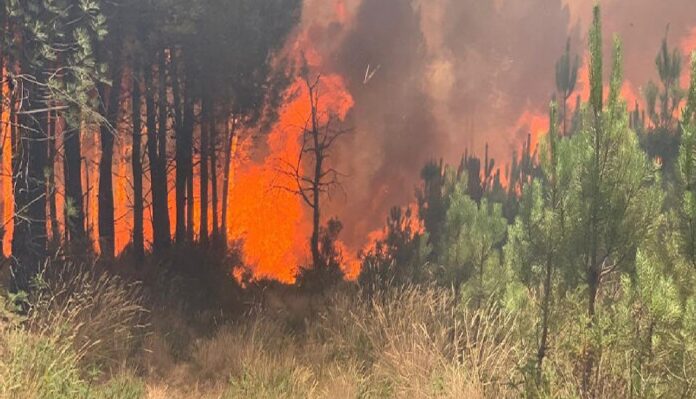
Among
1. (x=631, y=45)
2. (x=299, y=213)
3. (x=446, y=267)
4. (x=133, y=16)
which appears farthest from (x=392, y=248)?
(x=631, y=45)

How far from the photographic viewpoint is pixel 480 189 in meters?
14.4

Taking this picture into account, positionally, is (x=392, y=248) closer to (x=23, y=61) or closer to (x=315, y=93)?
(x=315, y=93)

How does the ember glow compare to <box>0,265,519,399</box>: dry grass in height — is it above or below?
above

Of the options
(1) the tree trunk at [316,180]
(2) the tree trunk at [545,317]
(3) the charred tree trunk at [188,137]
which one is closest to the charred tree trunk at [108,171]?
(3) the charred tree trunk at [188,137]

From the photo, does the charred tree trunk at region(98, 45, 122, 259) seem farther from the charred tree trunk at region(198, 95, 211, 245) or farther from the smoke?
the smoke

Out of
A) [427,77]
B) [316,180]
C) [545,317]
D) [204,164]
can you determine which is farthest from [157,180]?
[427,77]

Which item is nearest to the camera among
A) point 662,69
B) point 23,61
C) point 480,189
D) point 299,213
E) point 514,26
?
point 23,61

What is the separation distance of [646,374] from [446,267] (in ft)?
16.2

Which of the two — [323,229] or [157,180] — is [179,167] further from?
[323,229]

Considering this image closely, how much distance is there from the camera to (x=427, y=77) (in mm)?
17797

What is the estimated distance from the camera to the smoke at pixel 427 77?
52.8 ft

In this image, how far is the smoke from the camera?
16.1 metres

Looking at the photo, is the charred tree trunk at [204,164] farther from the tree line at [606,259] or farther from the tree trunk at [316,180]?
the tree line at [606,259]

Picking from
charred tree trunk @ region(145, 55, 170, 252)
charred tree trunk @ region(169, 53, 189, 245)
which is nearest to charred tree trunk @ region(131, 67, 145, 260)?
charred tree trunk @ region(145, 55, 170, 252)
